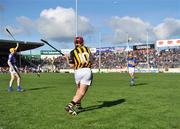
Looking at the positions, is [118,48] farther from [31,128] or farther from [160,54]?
[31,128]

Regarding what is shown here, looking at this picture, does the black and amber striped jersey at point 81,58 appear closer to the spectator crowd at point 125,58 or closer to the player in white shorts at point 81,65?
the player in white shorts at point 81,65

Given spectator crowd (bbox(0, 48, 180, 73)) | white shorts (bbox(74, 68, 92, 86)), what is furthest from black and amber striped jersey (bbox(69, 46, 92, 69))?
spectator crowd (bbox(0, 48, 180, 73))

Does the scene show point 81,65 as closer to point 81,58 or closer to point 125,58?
point 81,58

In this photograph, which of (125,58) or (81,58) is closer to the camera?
(81,58)

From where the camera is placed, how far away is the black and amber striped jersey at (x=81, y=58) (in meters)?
10.3

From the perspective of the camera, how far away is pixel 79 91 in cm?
1045

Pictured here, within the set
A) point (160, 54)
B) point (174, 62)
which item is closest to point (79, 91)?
point (174, 62)

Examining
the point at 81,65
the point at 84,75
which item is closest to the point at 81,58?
the point at 81,65

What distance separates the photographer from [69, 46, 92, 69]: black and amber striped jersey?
10.3 metres

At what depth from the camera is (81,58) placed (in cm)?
1032

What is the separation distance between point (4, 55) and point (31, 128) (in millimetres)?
101218

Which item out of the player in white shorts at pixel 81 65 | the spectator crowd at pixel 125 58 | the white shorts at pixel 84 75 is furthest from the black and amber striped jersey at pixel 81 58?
the spectator crowd at pixel 125 58

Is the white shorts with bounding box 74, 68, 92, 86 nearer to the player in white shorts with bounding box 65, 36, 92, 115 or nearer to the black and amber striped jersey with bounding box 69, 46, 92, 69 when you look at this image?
the player in white shorts with bounding box 65, 36, 92, 115

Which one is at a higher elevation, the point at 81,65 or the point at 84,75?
the point at 81,65
